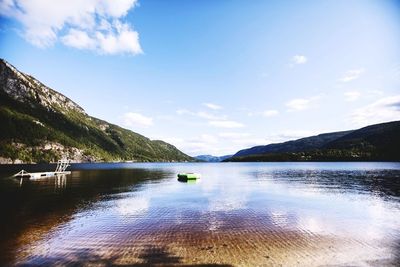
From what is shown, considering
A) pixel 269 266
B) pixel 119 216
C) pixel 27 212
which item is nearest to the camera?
pixel 269 266

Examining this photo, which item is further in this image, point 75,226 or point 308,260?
point 75,226

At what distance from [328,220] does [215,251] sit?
18599mm

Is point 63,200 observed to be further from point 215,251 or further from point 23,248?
point 215,251

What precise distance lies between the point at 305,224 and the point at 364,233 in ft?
19.1

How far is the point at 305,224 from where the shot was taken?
3005cm

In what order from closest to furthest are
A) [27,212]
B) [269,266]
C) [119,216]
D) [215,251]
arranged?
1. [269,266]
2. [215,251]
3. [119,216]
4. [27,212]

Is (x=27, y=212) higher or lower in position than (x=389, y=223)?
higher

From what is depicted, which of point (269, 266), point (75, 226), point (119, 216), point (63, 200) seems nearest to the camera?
point (269, 266)

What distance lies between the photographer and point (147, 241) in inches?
920

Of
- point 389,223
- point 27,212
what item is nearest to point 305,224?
point 389,223

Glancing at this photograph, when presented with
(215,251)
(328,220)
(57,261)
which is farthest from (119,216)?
(328,220)

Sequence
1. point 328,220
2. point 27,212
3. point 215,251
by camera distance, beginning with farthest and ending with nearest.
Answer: point 27,212 → point 328,220 → point 215,251

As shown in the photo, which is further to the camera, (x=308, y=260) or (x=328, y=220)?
(x=328, y=220)

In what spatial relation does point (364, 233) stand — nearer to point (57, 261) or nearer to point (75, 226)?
point (57, 261)
